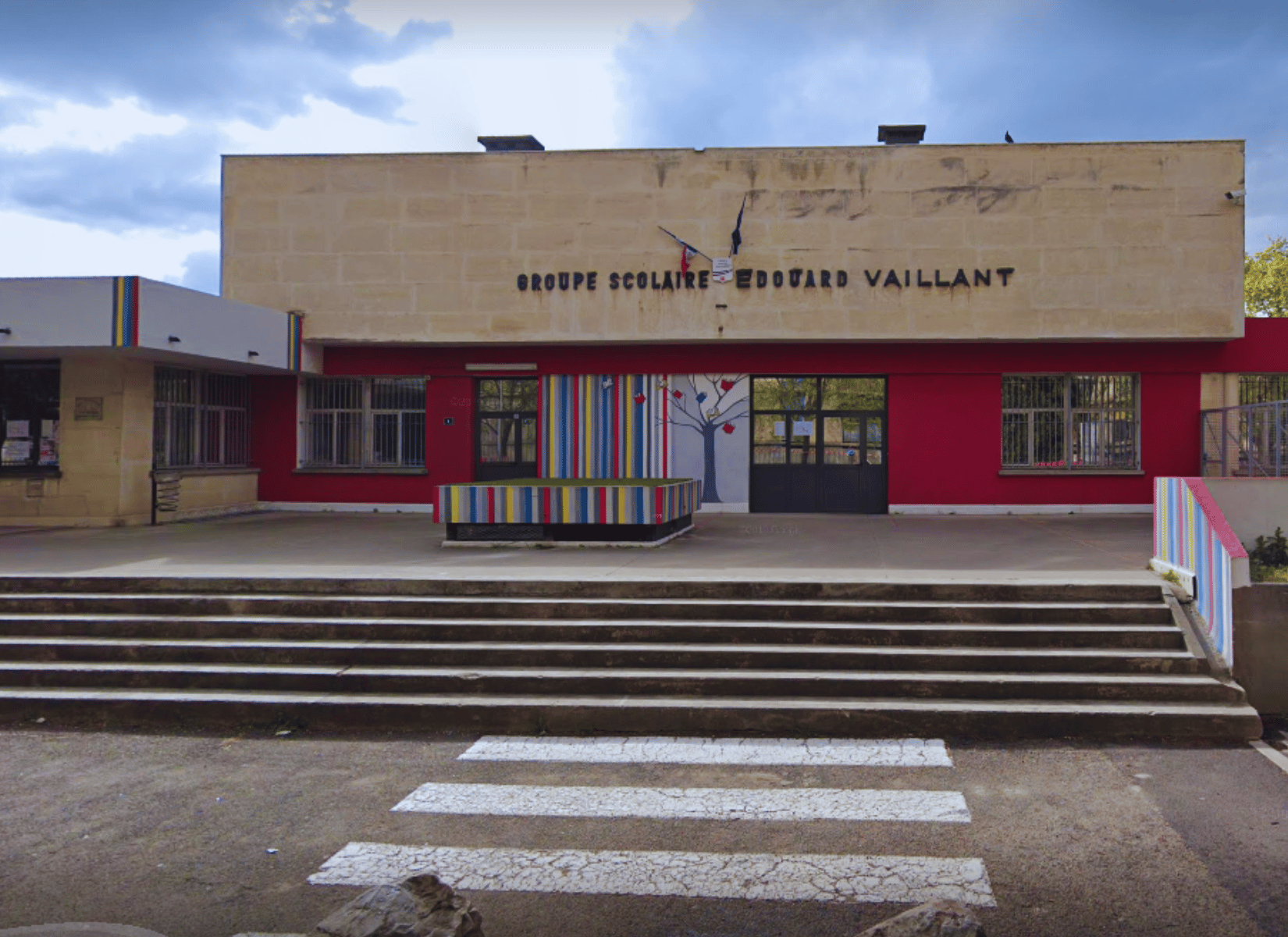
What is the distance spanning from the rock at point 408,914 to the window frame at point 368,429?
16322 millimetres

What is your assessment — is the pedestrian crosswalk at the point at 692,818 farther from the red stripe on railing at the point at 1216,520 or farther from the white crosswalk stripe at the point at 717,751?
the red stripe on railing at the point at 1216,520

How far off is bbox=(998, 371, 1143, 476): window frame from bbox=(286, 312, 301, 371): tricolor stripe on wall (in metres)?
13.5

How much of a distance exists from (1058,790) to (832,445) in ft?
44.2

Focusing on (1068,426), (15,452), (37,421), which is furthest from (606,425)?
(15,452)

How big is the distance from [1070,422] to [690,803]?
1545 centimetres

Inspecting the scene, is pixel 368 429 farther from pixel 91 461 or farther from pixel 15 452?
pixel 15 452

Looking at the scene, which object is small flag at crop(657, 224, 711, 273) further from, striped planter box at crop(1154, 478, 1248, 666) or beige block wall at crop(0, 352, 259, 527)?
striped planter box at crop(1154, 478, 1248, 666)

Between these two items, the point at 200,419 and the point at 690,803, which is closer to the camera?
the point at 690,803

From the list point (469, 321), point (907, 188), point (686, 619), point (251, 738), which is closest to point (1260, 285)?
Answer: point (907, 188)

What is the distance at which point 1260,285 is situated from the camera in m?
41.0

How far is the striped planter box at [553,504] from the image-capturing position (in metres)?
13.0

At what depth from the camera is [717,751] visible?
6559 millimetres

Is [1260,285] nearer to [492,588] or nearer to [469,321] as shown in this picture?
[469,321]

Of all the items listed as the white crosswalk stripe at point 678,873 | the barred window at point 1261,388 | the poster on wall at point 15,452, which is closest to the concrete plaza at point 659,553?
the poster on wall at point 15,452
